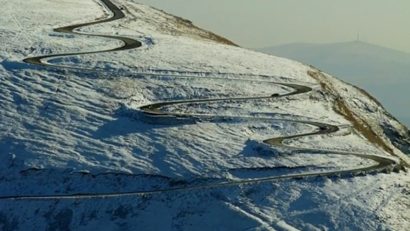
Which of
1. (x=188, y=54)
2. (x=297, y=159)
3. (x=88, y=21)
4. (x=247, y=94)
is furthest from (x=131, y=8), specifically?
(x=297, y=159)

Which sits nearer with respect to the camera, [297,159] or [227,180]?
[227,180]

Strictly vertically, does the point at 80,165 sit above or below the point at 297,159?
below

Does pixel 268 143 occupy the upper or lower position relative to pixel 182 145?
upper

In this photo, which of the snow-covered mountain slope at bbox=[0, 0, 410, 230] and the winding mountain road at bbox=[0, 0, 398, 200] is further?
the winding mountain road at bbox=[0, 0, 398, 200]

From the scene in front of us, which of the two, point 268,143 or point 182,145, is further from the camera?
point 268,143

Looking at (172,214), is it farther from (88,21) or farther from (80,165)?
(88,21)

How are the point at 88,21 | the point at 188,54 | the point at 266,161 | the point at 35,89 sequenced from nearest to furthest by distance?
the point at 266,161 → the point at 35,89 → the point at 188,54 → the point at 88,21

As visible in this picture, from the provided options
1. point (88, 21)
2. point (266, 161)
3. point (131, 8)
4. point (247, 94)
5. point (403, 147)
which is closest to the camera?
point (266, 161)

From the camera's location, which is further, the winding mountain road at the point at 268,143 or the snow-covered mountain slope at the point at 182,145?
the winding mountain road at the point at 268,143
